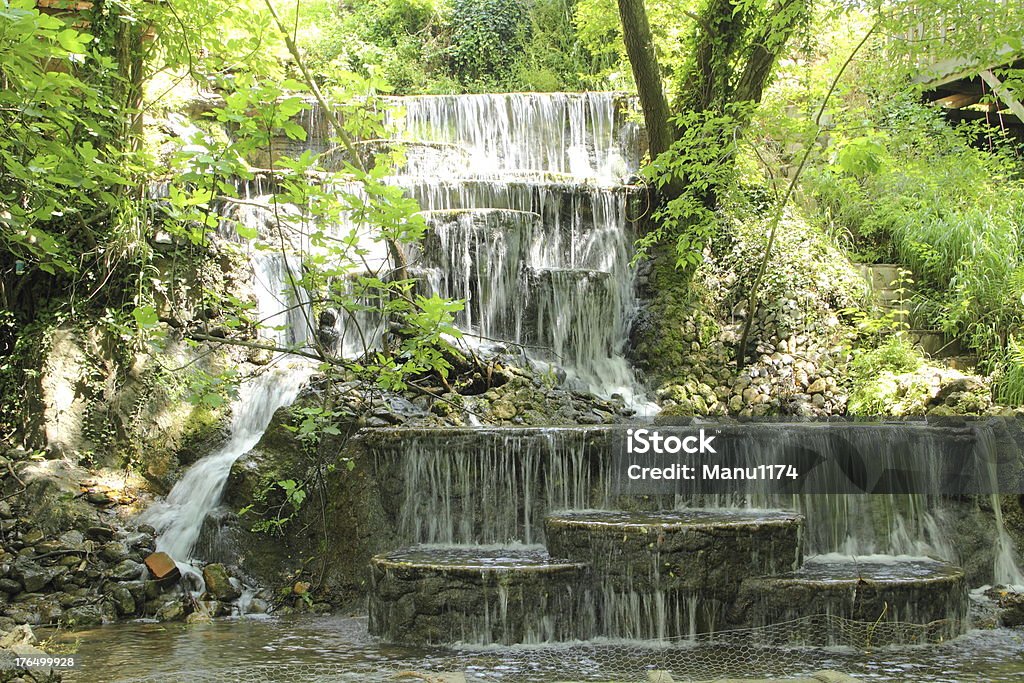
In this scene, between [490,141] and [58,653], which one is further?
[490,141]

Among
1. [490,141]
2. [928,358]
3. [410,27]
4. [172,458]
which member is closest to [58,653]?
[172,458]

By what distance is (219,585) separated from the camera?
545 cm

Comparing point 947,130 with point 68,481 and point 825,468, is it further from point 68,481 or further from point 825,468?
point 68,481

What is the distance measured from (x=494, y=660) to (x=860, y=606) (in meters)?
2.01

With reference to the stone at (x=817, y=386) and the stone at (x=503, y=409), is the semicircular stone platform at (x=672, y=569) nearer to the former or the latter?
the stone at (x=503, y=409)

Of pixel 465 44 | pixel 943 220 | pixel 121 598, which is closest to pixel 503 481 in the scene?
pixel 121 598

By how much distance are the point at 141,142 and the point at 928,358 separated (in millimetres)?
8018

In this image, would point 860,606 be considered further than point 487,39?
No

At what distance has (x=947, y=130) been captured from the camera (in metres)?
10.4

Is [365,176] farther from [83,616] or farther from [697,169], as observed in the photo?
[697,169]

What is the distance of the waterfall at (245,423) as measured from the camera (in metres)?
6.05

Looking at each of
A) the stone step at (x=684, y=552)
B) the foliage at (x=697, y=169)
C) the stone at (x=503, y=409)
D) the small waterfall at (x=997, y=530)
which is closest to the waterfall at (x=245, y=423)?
the stone at (x=503, y=409)

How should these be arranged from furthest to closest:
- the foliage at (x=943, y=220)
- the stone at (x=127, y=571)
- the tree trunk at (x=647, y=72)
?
the tree trunk at (x=647, y=72), the foliage at (x=943, y=220), the stone at (x=127, y=571)

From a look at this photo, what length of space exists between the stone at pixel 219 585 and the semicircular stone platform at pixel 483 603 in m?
1.46
